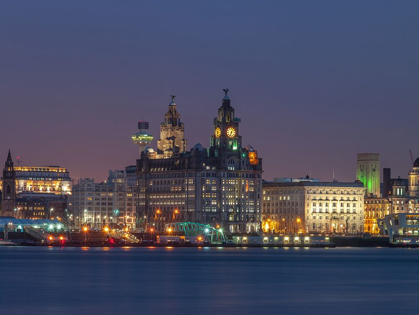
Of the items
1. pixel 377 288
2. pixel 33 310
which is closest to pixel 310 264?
pixel 377 288

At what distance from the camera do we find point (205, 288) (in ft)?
388

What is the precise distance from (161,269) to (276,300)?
53712 mm

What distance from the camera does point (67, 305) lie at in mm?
98000

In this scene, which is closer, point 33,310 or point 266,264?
point 33,310

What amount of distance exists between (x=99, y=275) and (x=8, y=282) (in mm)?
15395

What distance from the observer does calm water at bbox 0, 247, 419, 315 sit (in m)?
96.1

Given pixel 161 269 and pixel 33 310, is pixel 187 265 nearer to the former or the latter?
pixel 161 269

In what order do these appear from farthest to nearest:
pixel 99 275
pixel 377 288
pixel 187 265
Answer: pixel 187 265, pixel 99 275, pixel 377 288

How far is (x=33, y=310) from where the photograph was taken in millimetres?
93625

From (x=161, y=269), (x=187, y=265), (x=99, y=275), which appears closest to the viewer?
(x=99, y=275)

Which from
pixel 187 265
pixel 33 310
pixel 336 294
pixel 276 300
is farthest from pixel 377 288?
pixel 187 265

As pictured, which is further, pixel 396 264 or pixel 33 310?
pixel 396 264

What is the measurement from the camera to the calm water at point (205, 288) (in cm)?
9612

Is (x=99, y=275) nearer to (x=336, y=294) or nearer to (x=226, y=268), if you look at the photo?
(x=226, y=268)
